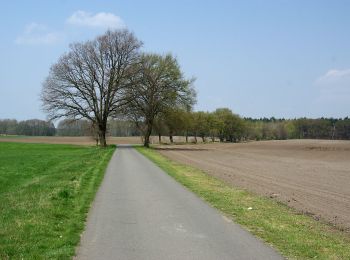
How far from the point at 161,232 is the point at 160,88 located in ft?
223

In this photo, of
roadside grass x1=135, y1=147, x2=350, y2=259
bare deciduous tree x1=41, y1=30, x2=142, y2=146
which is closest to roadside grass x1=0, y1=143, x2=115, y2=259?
roadside grass x1=135, y1=147, x2=350, y2=259

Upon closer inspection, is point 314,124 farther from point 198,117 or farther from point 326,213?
point 326,213

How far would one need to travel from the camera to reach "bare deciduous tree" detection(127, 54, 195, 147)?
76.2 metres

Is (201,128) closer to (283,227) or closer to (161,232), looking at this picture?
(283,227)

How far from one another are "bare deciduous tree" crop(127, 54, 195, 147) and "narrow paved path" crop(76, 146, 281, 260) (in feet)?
197

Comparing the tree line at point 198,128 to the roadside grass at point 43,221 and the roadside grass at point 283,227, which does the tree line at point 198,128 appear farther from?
the roadside grass at point 283,227

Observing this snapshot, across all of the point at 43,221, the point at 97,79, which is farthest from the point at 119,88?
the point at 43,221

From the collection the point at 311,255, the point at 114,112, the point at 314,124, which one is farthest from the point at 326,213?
the point at 314,124

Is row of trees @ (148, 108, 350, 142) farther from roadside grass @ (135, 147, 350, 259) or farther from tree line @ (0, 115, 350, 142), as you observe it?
roadside grass @ (135, 147, 350, 259)

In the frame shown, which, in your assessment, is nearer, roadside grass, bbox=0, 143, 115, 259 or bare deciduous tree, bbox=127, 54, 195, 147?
roadside grass, bbox=0, 143, 115, 259

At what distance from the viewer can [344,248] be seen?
913 cm

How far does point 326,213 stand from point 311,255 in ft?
20.9

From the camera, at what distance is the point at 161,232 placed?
1012cm

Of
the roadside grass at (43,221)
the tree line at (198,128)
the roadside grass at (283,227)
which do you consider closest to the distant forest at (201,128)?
the tree line at (198,128)
